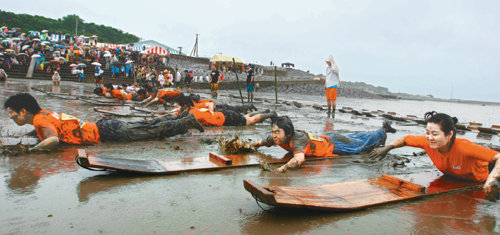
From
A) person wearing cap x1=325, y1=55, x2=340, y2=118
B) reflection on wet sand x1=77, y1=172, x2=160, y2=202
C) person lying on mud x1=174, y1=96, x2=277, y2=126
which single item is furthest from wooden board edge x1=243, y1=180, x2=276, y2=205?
person wearing cap x1=325, y1=55, x2=340, y2=118

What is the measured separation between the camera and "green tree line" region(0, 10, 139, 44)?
2230 inches

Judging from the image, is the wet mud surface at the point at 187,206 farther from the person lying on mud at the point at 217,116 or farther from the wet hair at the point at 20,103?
the person lying on mud at the point at 217,116

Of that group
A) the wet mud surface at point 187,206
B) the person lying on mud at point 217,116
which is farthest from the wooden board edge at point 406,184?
the person lying on mud at point 217,116

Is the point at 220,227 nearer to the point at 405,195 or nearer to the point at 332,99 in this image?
the point at 405,195

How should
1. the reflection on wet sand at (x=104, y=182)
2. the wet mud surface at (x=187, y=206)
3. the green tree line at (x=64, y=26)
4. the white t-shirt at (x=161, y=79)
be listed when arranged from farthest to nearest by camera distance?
1. the green tree line at (x=64, y=26)
2. the white t-shirt at (x=161, y=79)
3. the reflection on wet sand at (x=104, y=182)
4. the wet mud surface at (x=187, y=206)

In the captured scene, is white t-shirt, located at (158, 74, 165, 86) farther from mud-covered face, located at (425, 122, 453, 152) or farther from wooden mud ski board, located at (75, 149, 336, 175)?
mud-covered face, located at (425, 122, 453, 152)

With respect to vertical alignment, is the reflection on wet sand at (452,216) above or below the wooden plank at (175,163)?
below

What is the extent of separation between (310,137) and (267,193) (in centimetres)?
239

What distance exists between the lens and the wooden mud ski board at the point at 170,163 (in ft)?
11.3

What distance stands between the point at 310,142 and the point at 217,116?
3012mm

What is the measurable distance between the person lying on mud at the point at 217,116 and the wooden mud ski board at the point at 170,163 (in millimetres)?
2425

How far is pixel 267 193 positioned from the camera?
2.49 meters

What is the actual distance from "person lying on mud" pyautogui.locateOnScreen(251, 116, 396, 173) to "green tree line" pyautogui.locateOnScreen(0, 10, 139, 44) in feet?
190

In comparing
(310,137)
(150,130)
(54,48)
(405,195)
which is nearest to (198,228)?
(405,195)
